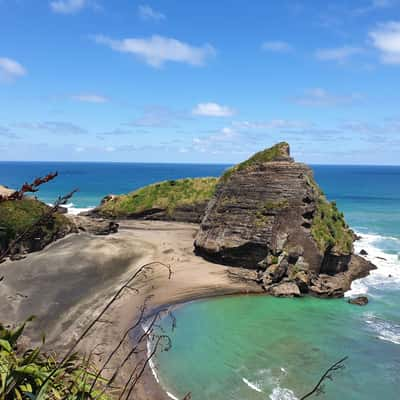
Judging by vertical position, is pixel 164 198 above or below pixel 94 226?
above

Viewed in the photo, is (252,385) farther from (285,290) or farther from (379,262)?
(379,262)

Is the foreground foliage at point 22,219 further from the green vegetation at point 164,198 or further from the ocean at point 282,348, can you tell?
the green vegetation at point 164,198

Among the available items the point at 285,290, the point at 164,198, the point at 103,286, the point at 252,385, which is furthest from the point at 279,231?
the point at 164,198

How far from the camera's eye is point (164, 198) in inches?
2454

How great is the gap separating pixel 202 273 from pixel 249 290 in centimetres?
458

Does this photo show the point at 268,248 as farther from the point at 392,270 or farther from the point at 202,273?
the point at 392,270

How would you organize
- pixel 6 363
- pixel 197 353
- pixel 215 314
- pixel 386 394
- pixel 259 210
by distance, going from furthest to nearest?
pixel 259 210
pixel 215 314
pixel 197 353
pixel 386 394
pixel 6 363

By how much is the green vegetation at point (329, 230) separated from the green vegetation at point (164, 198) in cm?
2332

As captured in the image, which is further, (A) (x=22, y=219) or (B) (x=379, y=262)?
(B) (x=379, y=262)

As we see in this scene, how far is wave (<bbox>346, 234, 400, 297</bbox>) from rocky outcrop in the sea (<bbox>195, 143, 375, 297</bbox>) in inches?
38.3

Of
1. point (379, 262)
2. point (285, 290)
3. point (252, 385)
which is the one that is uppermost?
point (379, 262)

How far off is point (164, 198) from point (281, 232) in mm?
29823

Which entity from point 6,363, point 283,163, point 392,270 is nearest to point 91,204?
point 283,163

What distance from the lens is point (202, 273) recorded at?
34.3 m
